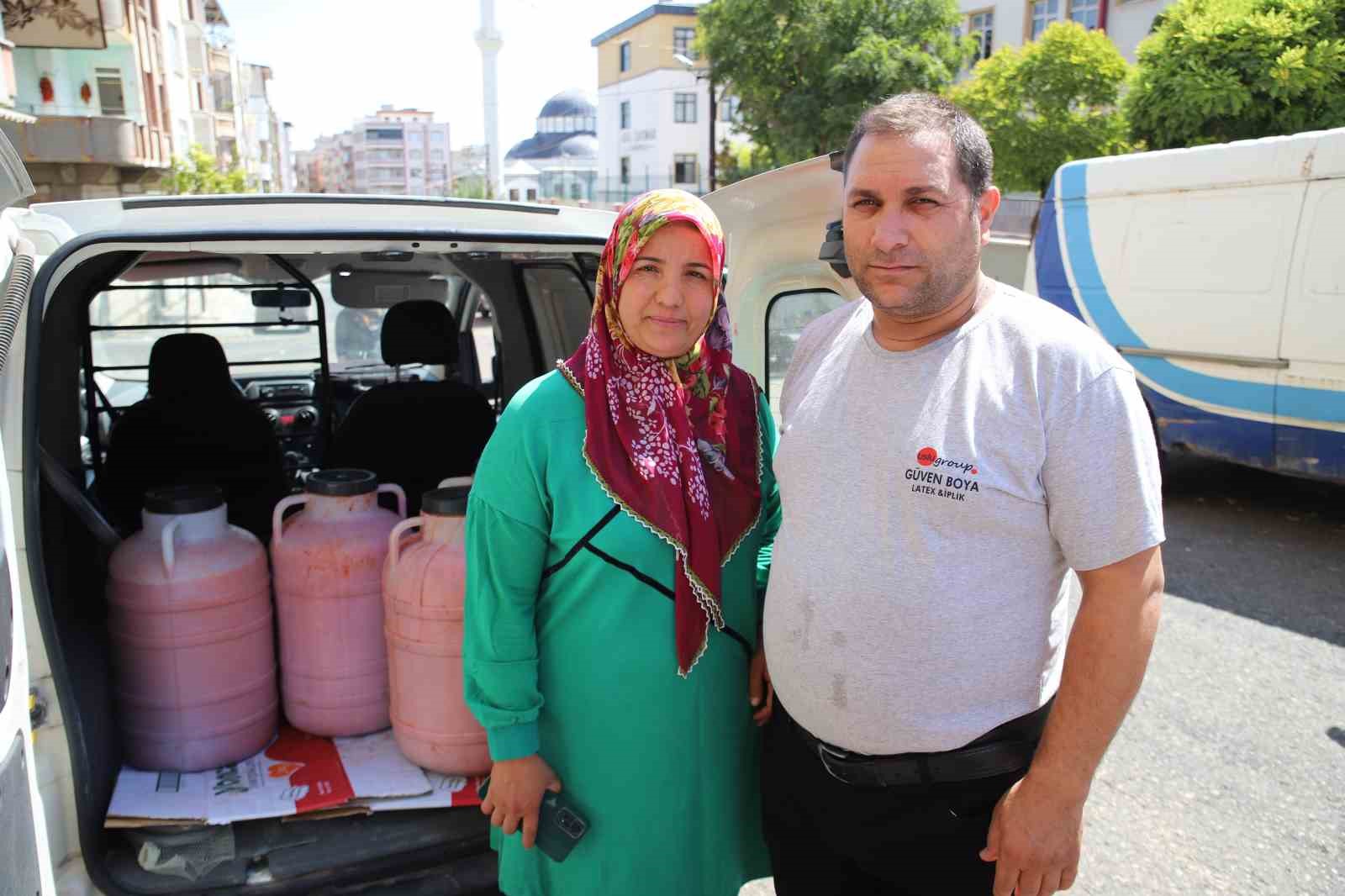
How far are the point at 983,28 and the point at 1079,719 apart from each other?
95.5 feet

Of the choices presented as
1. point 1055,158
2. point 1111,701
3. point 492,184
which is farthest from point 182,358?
point 492,184

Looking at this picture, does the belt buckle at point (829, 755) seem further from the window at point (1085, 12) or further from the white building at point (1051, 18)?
the window at point (1085, 12)

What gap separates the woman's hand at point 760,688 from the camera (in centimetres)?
208

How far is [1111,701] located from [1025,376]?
523mm

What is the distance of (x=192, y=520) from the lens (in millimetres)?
2553

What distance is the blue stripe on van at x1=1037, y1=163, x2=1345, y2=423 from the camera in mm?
6336

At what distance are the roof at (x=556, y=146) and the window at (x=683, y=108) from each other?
38313 millimetres

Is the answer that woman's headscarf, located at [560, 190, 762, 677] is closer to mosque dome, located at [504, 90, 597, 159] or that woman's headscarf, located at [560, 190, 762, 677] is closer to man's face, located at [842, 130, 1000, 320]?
man's face, located at [842, 130, 1000, 320]

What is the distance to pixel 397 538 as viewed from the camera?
2.58m

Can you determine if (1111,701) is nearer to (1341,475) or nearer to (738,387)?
(738,387)

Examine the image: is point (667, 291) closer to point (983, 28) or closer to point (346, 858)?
point (346, 858)

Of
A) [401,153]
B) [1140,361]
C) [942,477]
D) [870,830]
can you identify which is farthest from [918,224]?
[401,153]

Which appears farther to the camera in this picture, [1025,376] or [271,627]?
[271,627]

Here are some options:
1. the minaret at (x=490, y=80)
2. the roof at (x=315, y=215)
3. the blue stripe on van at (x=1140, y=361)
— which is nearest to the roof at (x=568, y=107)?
the minaret at (x=490, y=80)
